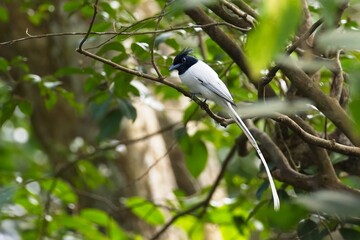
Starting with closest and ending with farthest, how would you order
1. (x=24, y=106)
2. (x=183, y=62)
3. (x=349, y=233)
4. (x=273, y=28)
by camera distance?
(x=273, y=28)
(x=349, y=233)
(x=183, y=62)
(x=24, y=106)

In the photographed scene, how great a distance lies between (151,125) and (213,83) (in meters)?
2.37

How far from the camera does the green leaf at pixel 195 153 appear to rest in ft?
12.3

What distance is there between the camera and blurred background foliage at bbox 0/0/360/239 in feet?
7.49

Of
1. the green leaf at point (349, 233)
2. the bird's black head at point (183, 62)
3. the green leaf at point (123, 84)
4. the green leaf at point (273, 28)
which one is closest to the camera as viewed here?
the green leaf at point (273, 28)

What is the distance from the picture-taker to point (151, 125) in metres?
5.05

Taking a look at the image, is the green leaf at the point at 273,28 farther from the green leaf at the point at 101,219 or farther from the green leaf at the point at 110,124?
the green leaf at the point at 101,219

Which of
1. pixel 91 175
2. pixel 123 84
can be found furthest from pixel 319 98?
pixel 91 175

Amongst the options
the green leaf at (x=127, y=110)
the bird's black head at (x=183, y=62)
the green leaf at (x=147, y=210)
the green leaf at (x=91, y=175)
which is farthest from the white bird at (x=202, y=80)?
the green leaf at (x=91, y=175)

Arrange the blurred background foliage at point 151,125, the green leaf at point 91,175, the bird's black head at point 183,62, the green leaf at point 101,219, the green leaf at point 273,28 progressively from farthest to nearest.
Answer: the green leaf at point 91,175
the green leaf at point 101,219
the bird's black head at point 183,62
the blurred background foliage at point 151,125
the green leaf at point 273,28

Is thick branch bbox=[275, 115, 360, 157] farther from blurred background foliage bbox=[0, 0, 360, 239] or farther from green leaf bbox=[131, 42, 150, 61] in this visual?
green leaf bbox=[131, 42, 150, 61]

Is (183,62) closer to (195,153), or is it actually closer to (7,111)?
(7,111)

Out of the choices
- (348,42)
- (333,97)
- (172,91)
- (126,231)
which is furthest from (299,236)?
(126,231)

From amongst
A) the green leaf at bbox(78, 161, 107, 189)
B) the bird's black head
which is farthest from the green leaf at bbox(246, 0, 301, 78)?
the green leaf at bbox(78, 161, 107, 189)

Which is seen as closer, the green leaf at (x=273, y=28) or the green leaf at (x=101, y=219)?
the green leaf at (x=273, y=28)
